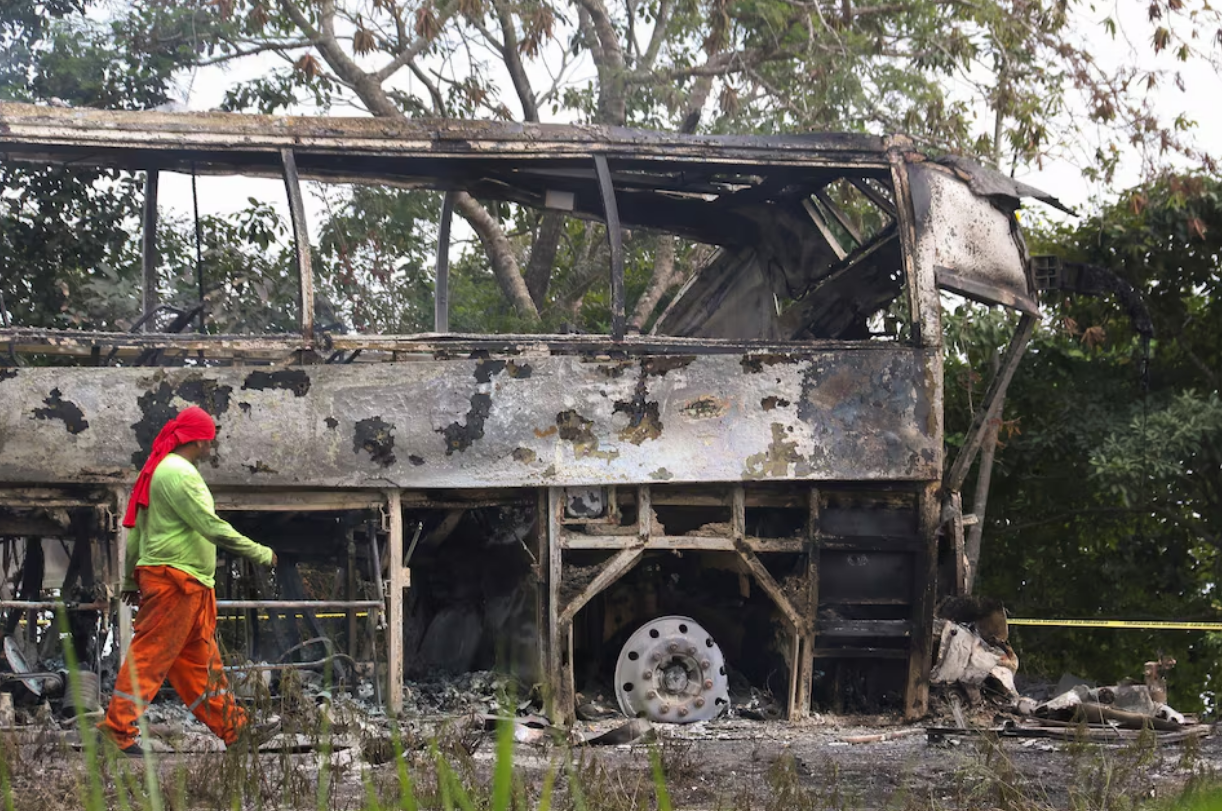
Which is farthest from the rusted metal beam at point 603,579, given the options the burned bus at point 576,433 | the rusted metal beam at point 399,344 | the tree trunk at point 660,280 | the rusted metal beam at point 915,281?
the tree trunk at point 660,280

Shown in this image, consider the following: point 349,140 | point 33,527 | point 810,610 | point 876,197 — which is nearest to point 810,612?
point 810,610

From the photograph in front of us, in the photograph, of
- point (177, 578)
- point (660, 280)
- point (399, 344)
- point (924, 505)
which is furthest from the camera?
point (660, 280)

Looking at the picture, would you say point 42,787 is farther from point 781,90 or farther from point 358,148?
point 781,90

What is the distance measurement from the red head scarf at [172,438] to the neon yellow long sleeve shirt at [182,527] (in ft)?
0.32

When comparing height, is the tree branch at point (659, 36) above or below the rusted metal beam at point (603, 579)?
above

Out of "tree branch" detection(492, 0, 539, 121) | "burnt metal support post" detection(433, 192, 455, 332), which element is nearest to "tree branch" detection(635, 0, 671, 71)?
"tree branch" detection(492, 0, 539, 121)

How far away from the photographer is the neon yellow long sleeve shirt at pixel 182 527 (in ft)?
21.5

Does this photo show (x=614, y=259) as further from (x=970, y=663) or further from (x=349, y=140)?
(x=970, y=663)

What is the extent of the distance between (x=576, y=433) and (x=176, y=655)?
266 centimetres

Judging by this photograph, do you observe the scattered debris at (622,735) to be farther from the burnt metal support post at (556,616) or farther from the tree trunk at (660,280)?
the tree trunk at (660,280)

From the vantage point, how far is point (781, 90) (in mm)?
16391

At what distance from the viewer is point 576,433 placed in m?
8.29

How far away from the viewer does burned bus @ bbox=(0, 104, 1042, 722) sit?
8.04 meters

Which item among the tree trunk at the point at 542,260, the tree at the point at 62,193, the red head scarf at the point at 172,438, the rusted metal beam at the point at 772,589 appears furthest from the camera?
the tree trunk at the point at 542,260
